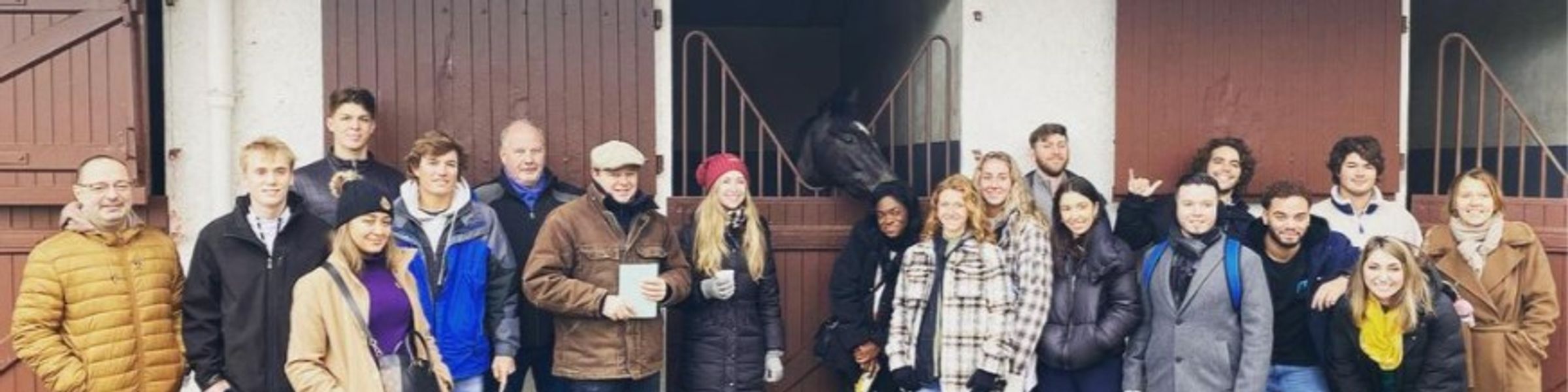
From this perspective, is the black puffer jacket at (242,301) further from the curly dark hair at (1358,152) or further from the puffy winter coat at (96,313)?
the curly dark hair at (1358,152)

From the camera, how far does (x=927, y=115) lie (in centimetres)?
536

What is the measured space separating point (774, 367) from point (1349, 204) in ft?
7.74

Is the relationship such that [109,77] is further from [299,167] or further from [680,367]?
[680,367]

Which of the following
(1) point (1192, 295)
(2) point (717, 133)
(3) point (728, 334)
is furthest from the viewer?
(2) point (717, 133)

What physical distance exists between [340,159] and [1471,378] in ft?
14.4

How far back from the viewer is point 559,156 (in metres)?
4.88

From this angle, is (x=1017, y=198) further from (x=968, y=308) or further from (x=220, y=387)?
(x=220, y=387)

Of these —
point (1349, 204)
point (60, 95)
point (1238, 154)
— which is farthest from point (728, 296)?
point (60, 95)

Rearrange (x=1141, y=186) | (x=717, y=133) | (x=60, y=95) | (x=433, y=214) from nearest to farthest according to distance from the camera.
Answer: (x=433, y=214), (x=60, y=95), (x=1141, y=186), (x=717, y=133)

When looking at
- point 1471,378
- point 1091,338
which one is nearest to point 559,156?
point 1091,338

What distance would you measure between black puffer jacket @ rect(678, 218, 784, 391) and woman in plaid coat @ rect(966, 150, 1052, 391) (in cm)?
81

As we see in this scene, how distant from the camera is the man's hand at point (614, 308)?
4.00m

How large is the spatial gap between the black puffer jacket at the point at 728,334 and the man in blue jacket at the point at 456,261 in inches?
26.5

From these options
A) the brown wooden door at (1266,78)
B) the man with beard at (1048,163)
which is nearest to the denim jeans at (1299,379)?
the man with beard at (1048,163)
